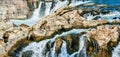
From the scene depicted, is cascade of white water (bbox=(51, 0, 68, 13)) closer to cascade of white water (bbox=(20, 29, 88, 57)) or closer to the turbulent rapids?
the turbulent rapids

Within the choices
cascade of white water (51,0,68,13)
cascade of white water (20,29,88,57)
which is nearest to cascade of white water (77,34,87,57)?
cascade of white water (20,29,88,57)

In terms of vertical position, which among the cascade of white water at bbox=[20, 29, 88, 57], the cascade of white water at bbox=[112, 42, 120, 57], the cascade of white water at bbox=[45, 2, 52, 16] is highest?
the cascade of white water at bbox=[112, 42, 120, 57]

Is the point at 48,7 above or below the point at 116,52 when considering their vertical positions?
below

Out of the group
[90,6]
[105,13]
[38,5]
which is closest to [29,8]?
[38,5]

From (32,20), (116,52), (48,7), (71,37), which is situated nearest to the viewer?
(116,52)

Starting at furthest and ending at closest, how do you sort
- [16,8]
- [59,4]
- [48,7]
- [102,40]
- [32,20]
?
[59,4], [48,7], [16,8], [32,20], [102,40]

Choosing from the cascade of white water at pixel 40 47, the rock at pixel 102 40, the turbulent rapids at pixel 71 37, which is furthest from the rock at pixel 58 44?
the rock at pixel 102 40

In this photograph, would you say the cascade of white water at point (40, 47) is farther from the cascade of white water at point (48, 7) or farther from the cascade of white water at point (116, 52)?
the cascade of white water at point (48, 7)

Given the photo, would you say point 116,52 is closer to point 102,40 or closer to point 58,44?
point 102,40

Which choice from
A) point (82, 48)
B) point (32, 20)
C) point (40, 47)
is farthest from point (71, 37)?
point (32, 20)

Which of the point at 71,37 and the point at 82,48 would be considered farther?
the point at 71,37

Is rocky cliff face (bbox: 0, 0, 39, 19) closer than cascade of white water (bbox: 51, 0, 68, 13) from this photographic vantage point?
Yes

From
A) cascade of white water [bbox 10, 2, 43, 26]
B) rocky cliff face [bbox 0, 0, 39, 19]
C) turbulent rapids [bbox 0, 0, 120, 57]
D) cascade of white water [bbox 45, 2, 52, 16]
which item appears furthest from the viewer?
cascade of white water [bbox 45, 2, 52, 16]

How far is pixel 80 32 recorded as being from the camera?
1068 inches
